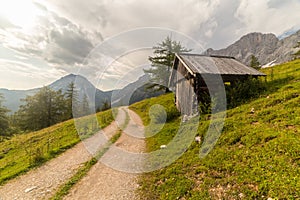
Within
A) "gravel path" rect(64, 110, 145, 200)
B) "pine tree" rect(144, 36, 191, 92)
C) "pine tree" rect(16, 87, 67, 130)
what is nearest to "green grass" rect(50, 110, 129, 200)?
"gravel path" rect(64, 110, 145, 200)

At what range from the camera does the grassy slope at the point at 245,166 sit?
17.4 ft

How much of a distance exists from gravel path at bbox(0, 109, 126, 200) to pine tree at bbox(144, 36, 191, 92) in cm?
2599

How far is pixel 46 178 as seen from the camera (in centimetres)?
879

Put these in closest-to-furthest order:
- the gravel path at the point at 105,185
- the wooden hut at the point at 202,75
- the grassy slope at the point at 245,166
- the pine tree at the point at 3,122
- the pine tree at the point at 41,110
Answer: the grassy slope at the point at 245,166 → the gravel path at the point at 105,185 → the wooden hut at the point at 202,75 → the pine tree at the point at 3,122 → the pine tree at the point at 41,110

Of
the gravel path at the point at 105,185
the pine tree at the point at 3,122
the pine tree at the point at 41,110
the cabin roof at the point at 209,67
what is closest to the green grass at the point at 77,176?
the gravel path at the point at 105,185

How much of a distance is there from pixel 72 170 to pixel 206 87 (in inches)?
459

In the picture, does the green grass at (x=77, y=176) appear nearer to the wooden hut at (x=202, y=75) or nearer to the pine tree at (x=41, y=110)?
the wooden hut at (x=202, y=75)

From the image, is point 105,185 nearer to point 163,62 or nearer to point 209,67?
point 209,67

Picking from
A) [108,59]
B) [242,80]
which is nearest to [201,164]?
[108,59]

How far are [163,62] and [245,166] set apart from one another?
31879 mm

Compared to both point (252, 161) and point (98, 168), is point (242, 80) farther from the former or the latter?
point (98, 168)

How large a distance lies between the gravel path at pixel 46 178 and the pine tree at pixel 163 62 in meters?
26.0

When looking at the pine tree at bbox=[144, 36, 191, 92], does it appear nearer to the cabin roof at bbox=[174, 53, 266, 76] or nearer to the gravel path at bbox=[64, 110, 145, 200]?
the cabin roof at bbox=[174, 53, 266, 76]

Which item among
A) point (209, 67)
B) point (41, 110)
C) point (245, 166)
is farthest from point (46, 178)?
point (41, 110)
